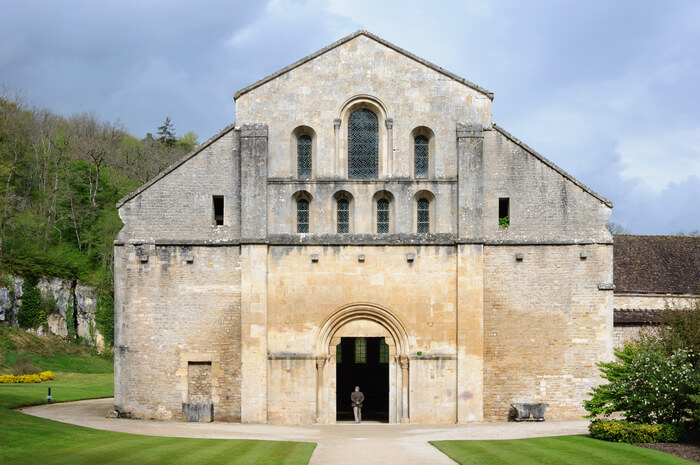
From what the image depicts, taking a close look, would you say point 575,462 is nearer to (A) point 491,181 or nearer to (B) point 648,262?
(A) point 491,181

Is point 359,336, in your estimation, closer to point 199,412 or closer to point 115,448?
point 199,412

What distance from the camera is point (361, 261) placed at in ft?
84.1

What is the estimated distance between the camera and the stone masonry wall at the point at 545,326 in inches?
998

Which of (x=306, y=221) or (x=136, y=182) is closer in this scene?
(x=306, y=221)

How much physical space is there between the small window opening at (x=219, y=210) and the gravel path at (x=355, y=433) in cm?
721

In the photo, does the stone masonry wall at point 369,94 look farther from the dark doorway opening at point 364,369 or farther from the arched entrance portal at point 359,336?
the dark doorway opening at point 364,369

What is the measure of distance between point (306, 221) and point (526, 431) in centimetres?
1049

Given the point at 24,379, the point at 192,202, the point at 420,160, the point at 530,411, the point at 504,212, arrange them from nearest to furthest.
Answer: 1. the point at 530,411
2. the point at 192,202
3. the point at 504,212
4. the point at 420,160
5. the point at 24,379

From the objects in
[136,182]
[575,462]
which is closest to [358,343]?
[575,462]

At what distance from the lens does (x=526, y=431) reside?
73.2ft

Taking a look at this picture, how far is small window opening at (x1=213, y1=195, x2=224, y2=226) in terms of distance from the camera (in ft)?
85.9

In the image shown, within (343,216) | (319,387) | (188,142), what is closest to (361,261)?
(343,216)

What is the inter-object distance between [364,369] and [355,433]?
1376 centimetres

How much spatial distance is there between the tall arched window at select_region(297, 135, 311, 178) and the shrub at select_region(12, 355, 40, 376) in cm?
2476
